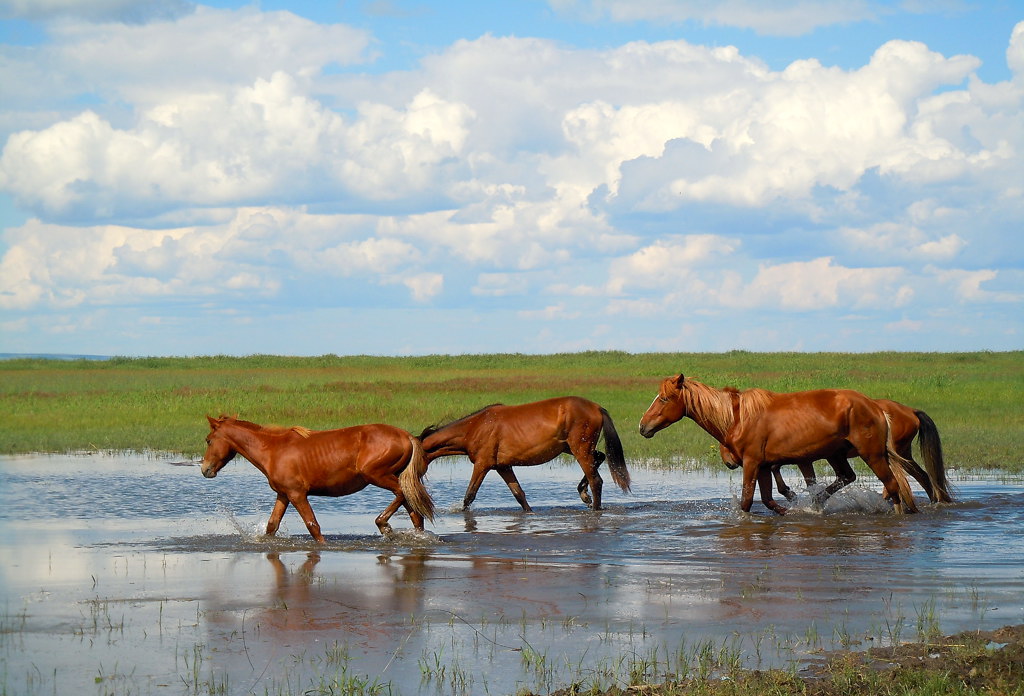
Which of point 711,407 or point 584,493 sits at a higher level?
point 711,407

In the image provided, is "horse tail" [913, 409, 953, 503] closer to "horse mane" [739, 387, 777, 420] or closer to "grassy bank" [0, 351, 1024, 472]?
"horse mane" [739, 387, 777, 420]

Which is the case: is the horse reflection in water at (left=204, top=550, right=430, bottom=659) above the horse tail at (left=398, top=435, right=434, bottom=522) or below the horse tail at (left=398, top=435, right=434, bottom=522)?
below

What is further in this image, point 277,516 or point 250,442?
point 250,442

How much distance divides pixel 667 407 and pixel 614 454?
3.64ft

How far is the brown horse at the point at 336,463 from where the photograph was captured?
34.8 feet

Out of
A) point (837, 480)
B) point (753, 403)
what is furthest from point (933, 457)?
point (753, 403)

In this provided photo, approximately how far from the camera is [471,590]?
832 cm

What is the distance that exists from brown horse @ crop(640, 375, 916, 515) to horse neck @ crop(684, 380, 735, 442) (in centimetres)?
1

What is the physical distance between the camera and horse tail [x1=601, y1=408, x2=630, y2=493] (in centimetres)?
1339

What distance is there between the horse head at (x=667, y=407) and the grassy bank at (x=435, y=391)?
4959mm

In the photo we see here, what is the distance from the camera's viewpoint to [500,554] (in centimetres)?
998

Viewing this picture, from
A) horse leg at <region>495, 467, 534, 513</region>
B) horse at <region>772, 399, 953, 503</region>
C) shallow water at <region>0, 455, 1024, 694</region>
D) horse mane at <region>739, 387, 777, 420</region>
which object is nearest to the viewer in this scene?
shallow water at <region>0, 455, 1024, 694</region>

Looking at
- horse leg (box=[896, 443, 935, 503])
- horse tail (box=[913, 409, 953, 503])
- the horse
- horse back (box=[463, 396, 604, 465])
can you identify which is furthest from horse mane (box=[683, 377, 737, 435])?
horse tail (box=[913, 409, 953, 503])

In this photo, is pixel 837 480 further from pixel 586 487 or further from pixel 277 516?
pixel 277 516
